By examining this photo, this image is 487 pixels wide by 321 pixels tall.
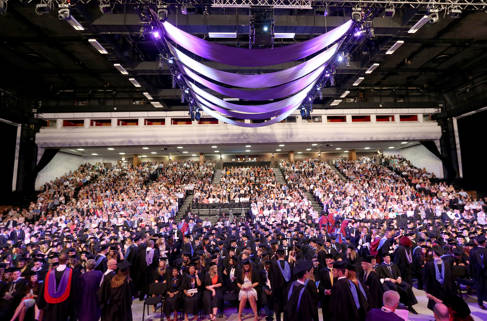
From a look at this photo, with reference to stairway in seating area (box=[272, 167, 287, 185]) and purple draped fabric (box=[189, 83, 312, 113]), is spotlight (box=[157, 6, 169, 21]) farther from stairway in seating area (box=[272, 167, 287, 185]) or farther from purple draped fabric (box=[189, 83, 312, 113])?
stairway in seating area (box=[272, 167, 287, 185])

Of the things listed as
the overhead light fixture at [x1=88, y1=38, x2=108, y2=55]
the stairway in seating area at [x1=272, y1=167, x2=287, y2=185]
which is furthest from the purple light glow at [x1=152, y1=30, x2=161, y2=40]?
the stairway in seating area at [x1=272, y1=167, x2=287, y2=185]

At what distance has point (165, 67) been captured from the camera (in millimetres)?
11516

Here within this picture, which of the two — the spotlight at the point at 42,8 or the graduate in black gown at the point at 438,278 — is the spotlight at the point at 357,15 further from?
the spotlight at the point at 42,8

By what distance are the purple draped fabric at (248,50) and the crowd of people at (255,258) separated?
468cm

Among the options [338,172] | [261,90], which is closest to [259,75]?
[261,90]

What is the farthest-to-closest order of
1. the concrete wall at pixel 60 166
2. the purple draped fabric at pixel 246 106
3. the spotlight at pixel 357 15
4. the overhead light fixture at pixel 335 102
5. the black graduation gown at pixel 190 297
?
the concrete wall at pixel 60 166 < the overhead light fixture at pixel 335 102 < the purple draped fabric at pixel 246 106 < the spotlight at pixel 357 15 < the black graduation gown at pixel 190 297

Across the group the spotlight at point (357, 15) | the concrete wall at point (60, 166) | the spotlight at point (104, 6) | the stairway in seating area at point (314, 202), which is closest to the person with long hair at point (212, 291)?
the spotlight at point (357, 15)

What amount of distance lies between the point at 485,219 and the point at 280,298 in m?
14.2

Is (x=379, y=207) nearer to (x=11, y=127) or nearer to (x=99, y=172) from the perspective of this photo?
(x=99, y=172)

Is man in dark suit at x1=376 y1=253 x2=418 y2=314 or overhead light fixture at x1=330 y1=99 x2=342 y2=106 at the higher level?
overhead light fixture at x1=330 y1=99 x2=342 y2=106

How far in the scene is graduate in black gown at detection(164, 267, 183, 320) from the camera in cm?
579

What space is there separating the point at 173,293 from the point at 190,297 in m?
0.38

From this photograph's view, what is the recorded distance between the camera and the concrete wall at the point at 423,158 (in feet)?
74.6

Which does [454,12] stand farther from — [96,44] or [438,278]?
[96,44]
